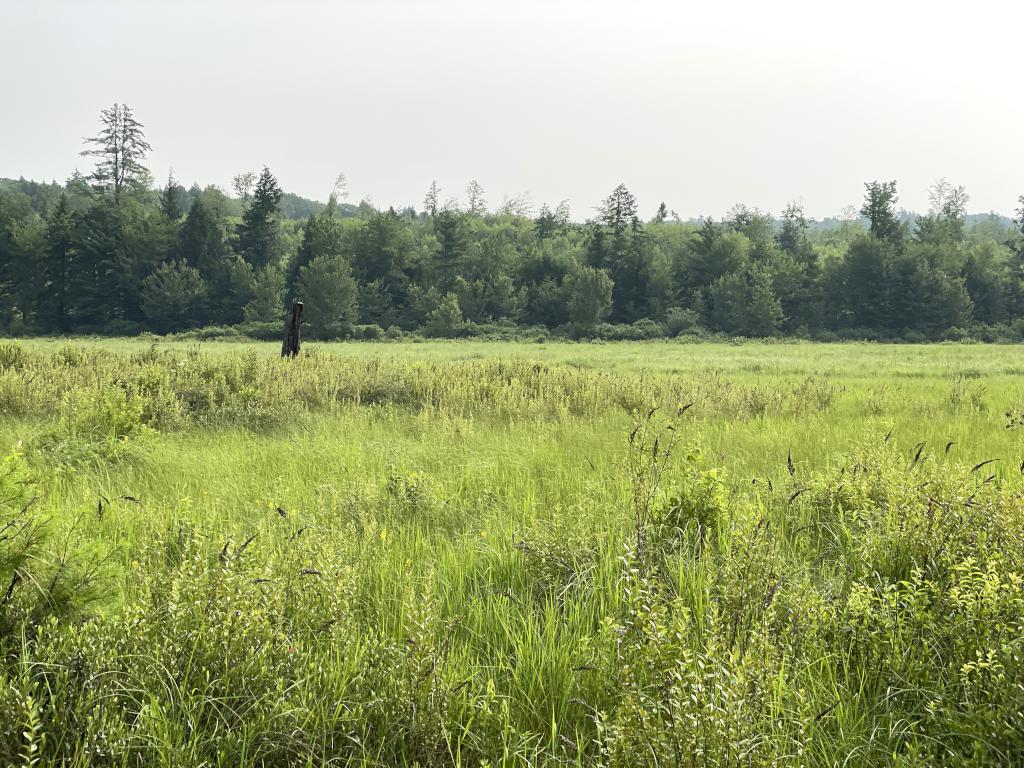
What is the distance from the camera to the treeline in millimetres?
64188

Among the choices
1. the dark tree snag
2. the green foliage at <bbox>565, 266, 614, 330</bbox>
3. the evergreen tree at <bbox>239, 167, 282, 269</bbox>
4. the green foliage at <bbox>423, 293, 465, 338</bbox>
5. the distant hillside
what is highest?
the distant hillside

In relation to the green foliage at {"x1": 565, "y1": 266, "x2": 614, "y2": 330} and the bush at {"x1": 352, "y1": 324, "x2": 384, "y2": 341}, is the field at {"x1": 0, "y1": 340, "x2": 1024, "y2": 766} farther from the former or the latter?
the green foliage at {"x1": 565, "y1": 266, "x2": 614, "y2": 330}

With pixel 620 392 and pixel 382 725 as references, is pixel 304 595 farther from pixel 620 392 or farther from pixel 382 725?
pixel 620 392

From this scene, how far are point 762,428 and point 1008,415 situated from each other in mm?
3189

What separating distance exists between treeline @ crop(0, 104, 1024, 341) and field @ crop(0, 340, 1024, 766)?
56.2 meters

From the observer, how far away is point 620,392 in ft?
39.4

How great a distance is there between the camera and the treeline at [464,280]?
6419cm

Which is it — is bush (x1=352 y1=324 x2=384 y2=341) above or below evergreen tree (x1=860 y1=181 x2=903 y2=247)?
below

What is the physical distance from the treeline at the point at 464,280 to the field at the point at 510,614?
184ft

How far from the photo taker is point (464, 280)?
73562 millimetres

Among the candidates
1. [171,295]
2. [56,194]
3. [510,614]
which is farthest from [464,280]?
[56,194]

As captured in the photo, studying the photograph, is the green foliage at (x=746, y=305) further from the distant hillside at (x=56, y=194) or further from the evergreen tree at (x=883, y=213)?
the distant hillside at (x=56, y=194)

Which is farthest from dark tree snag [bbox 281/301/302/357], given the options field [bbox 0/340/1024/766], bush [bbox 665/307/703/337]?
bush [bbox 665/307/703/337]

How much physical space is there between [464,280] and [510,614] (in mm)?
71259
